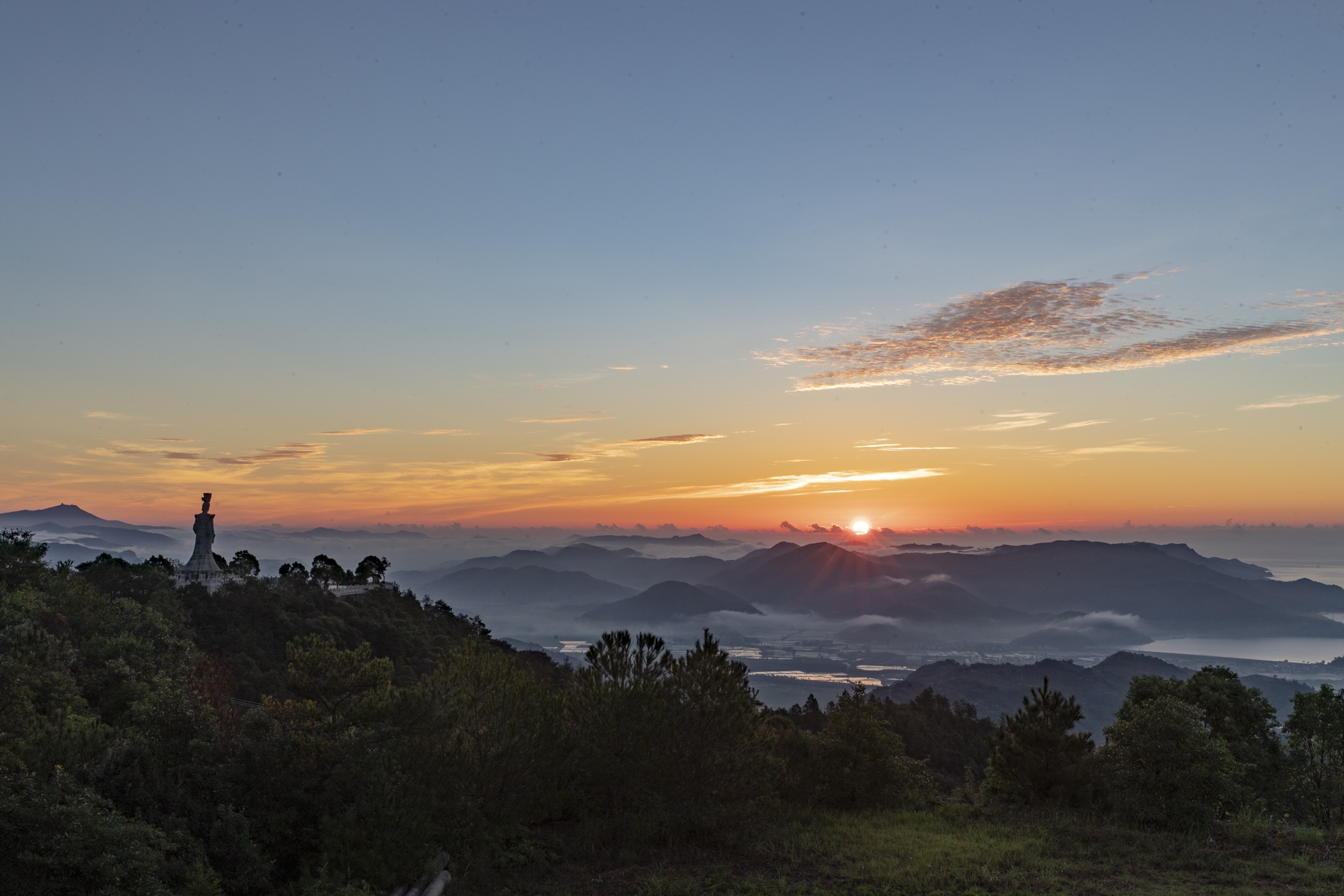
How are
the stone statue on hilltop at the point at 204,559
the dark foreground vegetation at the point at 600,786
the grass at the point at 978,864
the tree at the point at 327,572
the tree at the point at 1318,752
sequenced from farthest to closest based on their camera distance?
the tree at the point at 327,572 < the stone statue on hilltop at the point at 204,559 < the tree at the point at 1318,752 < the grass at the point at 978,864 < the dark foreground vegetation at the point at 600,786

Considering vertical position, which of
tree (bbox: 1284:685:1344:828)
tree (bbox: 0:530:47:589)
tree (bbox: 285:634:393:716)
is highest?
tree (bbox: 0:530:47:589)

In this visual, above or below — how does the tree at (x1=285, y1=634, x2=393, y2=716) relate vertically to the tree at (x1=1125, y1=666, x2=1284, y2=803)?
above

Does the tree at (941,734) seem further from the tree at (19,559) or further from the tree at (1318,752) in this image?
the tree at (19,559)

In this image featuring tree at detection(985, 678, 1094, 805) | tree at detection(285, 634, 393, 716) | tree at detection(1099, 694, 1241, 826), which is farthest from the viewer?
tree at detection(985, 678, 1094, 805)

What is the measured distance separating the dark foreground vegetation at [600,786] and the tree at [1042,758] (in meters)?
0.11

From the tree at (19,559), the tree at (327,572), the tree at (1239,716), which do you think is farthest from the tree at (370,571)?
the tree at (1239,716)

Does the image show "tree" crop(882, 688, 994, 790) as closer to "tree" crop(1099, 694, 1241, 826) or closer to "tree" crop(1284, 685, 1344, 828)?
"tree" crop(1284, 685, 1344, 828)

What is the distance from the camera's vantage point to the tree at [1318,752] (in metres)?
36.3

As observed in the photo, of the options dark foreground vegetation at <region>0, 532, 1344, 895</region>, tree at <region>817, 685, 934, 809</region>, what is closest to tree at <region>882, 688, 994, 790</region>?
dark foreground vegetation at <region>0, 532, 1344, 895</region>

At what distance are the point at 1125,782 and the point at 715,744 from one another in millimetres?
16032

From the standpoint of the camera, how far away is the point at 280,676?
60812 mm

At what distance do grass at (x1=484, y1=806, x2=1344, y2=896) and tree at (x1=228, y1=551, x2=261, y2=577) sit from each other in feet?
256

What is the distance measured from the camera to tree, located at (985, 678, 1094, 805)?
3291 cm

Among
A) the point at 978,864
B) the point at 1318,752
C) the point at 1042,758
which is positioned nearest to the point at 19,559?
the point at 978,864
